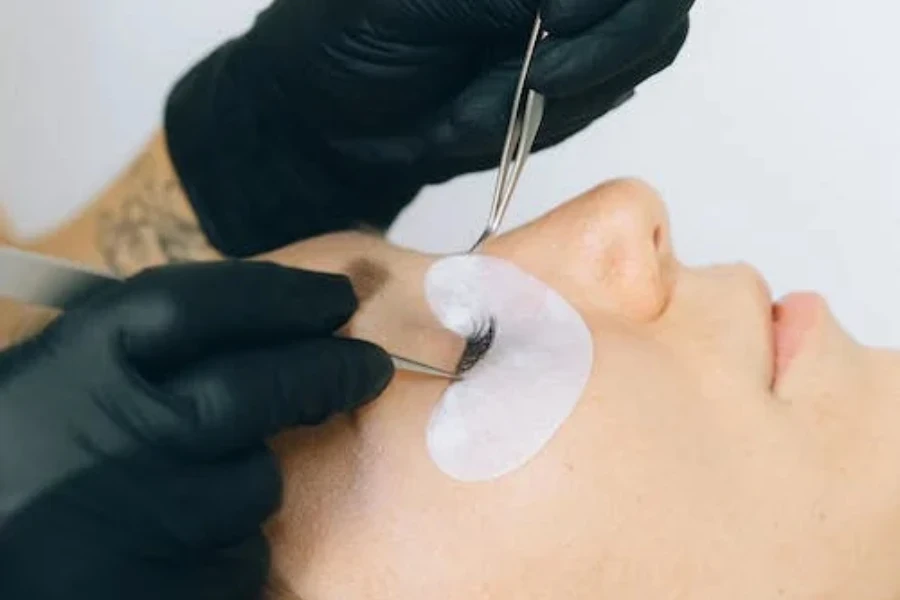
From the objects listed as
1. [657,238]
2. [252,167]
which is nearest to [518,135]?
[657,238]

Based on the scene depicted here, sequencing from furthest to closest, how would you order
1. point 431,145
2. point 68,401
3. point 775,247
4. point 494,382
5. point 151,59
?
point 151,59
point 775,247
point 431,145
point 494,382
point 68,401

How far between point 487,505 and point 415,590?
0.06 metres

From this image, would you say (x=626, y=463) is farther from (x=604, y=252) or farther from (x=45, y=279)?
(x=45, y=279)

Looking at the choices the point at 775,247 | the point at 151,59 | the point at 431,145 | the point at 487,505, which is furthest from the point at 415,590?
the point at 151,59

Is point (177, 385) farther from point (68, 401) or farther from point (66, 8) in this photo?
point (66, 8)

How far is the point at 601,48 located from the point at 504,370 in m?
0.24

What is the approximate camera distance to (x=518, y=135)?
36.2 inches

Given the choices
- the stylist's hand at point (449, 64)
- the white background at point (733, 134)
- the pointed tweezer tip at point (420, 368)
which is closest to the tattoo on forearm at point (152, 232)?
the stylist's hand at point (449, 64)

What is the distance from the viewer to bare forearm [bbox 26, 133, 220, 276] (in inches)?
42.6

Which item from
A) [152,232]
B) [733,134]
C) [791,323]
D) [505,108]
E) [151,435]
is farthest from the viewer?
[733,134]

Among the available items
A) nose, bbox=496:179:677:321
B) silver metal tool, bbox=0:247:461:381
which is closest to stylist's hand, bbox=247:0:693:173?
nose, bbox=496:179:677:321

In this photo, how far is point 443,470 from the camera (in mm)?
719

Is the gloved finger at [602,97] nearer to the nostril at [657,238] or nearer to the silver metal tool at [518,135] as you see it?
the silver metal tool at [518,135]

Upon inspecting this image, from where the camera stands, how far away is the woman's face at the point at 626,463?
706 mm
